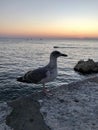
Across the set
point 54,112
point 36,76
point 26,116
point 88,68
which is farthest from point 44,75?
point 88,68

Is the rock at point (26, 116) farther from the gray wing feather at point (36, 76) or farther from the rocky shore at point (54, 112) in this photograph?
the gray wing feather at point (36, 76)

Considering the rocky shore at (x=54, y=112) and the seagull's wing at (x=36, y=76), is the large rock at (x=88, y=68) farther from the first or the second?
the seagull's wing at (x=36, y=76)

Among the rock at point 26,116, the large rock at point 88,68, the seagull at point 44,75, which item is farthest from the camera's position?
the large rock at point 88,68

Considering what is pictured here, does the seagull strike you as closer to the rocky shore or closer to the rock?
the rocky shore

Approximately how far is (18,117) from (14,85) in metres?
16.0

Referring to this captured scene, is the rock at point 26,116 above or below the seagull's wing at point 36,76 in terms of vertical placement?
below

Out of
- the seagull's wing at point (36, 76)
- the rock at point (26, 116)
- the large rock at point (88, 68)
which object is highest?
the seagull's wing at point (36, 76)

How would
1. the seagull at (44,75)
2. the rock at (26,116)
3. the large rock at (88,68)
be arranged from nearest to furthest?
1. the rock at (26,116)
2. the seagull at (44,75)
3. the large rock at (88,68)

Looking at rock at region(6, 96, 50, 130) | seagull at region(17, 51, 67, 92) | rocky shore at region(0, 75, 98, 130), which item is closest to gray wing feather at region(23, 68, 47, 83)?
seagull at region(17, 51, 67, 92)

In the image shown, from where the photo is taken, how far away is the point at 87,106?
26.0ft

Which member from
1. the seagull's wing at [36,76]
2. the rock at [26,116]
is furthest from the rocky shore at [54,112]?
the seagull's wing at [36,76]

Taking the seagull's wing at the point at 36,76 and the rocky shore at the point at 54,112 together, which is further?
the seagull's wing at the point at 36,76

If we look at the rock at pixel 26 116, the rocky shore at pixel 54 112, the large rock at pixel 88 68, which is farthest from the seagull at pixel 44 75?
the large rock at pixel 88 68

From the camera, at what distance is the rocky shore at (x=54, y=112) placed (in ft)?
21.6
